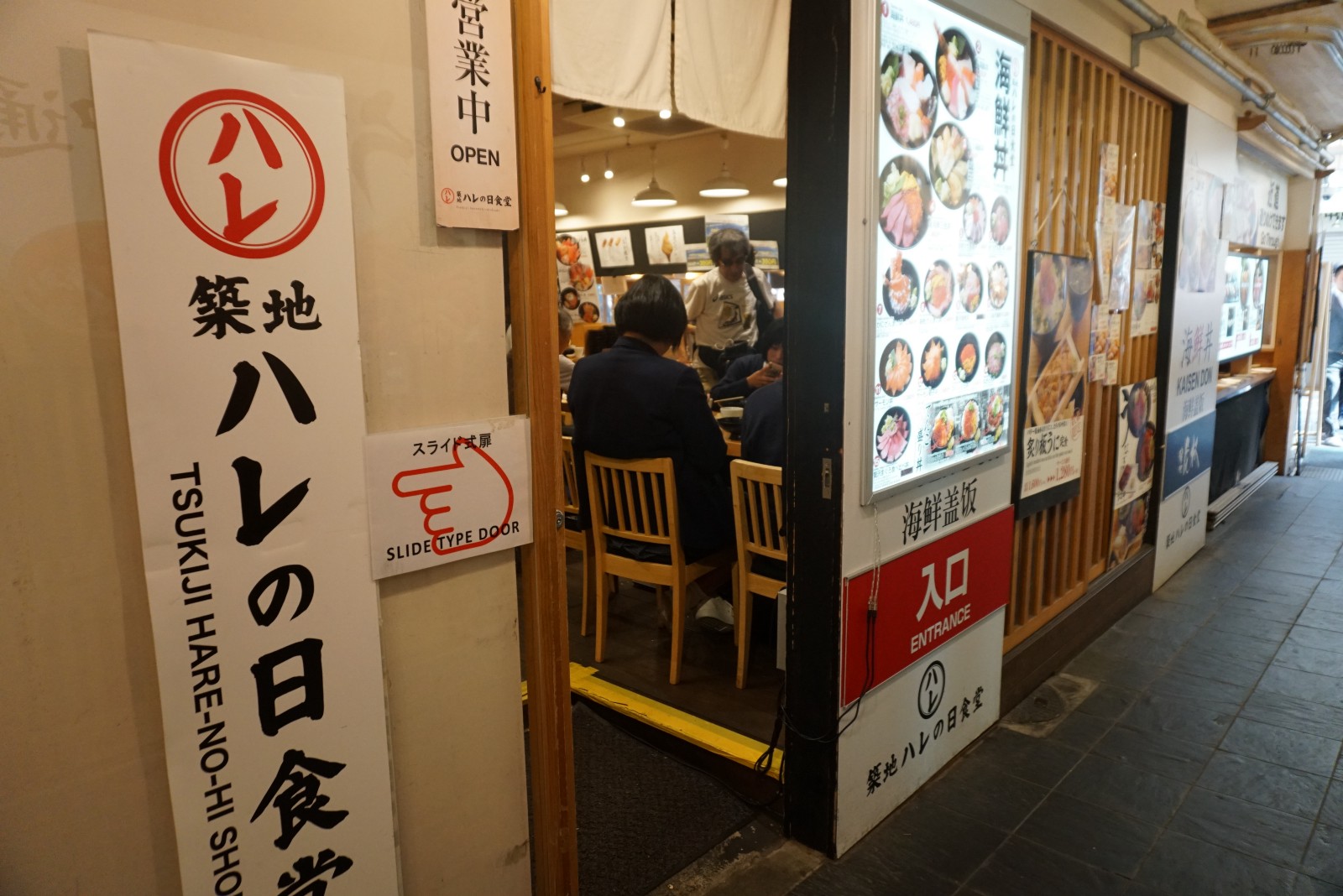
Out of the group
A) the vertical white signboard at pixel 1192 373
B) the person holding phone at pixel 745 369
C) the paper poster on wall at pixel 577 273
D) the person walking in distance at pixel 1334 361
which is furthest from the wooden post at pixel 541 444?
the person walking in distance at pixel 1334 361

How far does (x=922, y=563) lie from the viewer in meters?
2.72

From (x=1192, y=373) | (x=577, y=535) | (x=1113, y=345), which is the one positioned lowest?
(x=577, y=535)

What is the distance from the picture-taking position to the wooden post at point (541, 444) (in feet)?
5.40

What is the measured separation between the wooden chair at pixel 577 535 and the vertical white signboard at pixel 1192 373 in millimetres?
3281

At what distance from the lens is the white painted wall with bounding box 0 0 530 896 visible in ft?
3.77

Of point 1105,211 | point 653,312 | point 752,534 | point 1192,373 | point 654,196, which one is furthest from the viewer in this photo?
point 654,196

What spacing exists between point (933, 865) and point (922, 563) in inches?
35.1

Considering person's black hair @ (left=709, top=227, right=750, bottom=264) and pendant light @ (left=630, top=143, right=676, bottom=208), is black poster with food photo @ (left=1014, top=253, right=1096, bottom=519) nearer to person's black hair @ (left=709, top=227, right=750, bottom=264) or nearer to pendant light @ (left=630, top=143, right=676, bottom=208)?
person's black hair @ (left=709, top=227, right=750, bottom=264)

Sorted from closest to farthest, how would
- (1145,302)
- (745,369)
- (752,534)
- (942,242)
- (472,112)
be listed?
(472,112) → (942,242) → (752,534) → (1145,302) → (745,369)

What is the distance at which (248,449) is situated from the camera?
52.9 inches

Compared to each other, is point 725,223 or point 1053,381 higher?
point 725,223

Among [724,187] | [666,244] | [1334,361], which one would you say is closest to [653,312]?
[724,187]

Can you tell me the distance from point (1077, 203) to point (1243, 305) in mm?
4652

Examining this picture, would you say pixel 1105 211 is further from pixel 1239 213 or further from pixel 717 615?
pixel 1239 213
